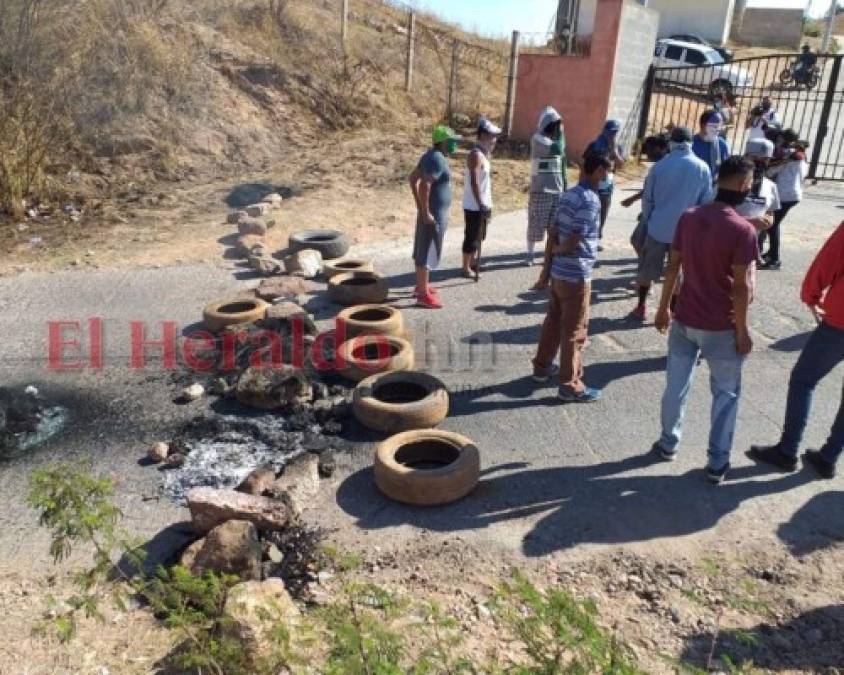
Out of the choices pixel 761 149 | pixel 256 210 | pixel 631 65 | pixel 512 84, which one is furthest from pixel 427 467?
pixel 512 84

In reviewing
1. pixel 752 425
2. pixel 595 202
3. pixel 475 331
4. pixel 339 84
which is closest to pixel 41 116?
pixel 339 84

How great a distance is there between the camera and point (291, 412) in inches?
211

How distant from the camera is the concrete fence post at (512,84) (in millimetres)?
15406

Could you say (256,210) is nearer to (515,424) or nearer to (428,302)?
(428,302)

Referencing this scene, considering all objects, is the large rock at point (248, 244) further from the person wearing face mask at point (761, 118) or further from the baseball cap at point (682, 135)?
the person wearing face mask at point (761, 118)

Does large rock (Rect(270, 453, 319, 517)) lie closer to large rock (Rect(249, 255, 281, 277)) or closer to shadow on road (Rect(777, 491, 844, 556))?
shadow on road (Rect(777, 491, 844, 556))

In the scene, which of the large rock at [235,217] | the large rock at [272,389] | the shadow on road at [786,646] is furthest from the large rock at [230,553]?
the large rock at [235,217]

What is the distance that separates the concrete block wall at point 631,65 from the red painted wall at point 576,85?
0.66 feet

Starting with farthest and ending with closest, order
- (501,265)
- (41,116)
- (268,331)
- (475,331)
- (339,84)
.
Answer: (339,84), (41,116), (501,265), (475,331), (268,331)

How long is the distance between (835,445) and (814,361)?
64 cm

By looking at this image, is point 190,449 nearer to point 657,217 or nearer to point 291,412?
point 291,412

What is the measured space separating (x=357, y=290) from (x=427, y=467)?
312 cm

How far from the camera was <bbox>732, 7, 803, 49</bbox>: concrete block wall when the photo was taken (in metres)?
42.9

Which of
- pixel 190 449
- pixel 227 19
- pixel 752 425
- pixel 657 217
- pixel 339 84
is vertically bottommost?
pixel 190 449
